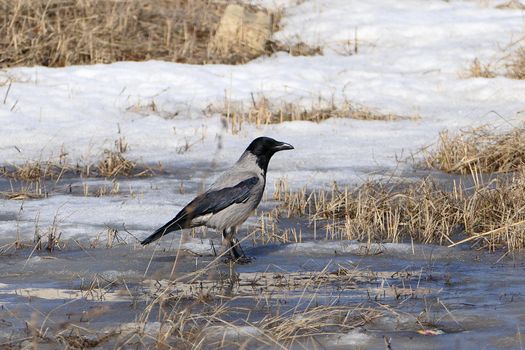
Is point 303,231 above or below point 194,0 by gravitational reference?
below

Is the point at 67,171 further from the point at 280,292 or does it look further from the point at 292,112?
the point at 280,292

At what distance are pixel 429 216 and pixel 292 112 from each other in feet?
15.3

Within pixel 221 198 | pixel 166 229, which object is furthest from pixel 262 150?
pixel 166 229

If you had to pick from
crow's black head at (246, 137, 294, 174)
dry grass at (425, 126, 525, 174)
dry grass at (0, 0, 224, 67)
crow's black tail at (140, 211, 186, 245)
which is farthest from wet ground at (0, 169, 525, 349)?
dry grass at (0, 0, 224, 67)

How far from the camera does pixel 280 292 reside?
559cm

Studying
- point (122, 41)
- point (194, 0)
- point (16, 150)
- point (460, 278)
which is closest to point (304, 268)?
point (460, 278)

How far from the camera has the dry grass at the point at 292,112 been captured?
11.3 m

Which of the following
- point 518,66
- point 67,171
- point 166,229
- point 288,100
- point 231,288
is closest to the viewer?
point 231,288

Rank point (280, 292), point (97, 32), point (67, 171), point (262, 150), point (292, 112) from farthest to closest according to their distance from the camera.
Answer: point (97, 32)
point (292, 112)
point (67, 171)
point (262, 150)
point (280, 292)

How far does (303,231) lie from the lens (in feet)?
24.2

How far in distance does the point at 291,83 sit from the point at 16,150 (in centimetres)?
388

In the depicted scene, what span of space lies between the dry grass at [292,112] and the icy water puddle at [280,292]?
14.2 feet

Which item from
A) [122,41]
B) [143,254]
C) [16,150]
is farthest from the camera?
[122,41]

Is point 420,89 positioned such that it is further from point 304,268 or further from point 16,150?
point 304,268
